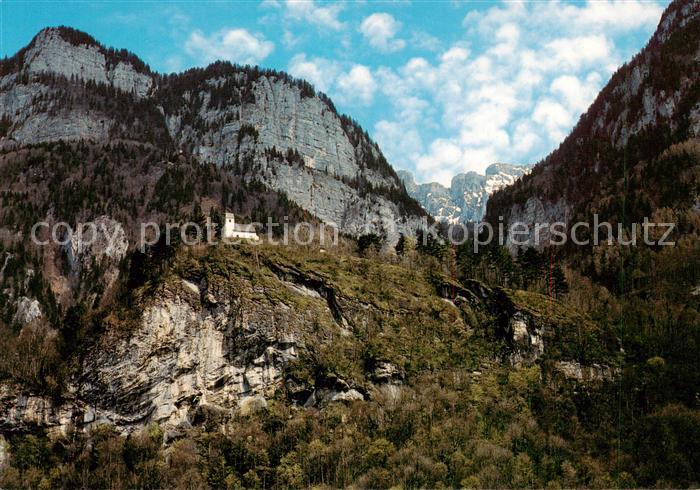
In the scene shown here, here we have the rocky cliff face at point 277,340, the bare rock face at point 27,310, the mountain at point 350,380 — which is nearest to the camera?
the mountain at point 350,380

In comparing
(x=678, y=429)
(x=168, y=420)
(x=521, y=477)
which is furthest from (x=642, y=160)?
(x=168, y=420)

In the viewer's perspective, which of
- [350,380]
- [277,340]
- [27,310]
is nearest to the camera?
[350,380]

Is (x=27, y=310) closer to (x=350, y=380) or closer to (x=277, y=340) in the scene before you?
(x=277, y=340)

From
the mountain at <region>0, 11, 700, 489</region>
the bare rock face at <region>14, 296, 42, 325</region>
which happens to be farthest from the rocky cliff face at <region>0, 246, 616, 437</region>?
the bare rock face at <region>14, 296, 42, 325</region>

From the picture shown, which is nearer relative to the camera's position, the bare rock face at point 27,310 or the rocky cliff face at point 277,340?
the rocky cliff face at point 277,340

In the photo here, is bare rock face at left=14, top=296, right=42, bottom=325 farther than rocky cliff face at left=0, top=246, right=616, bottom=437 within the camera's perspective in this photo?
Yes

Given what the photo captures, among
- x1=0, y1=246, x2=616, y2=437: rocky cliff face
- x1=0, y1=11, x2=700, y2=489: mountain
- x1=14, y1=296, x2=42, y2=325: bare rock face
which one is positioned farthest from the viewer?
x1=14, y1=296, x2=42, y2=325: bare rock face

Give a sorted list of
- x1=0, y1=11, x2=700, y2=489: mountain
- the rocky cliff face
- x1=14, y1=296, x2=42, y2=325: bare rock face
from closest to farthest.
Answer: x1=0, y1=11, x2=700, y2=489: mountain, the rocky cliff face, x1=14, y1=296, x2=42, y2=325: bare rock face

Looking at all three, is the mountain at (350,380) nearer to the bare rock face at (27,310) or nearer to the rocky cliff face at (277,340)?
the rocky cliff face at (277,340)

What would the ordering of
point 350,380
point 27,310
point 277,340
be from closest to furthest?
point 350,380, point 277,340, point 27,310

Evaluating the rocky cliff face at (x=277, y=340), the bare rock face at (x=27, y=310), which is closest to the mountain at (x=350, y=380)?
the rocky cliff face at (x=277, y=340)

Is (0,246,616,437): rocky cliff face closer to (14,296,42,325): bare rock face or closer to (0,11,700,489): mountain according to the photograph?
(0,11,700,489): mountain

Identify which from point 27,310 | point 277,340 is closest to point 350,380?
point 277,340
